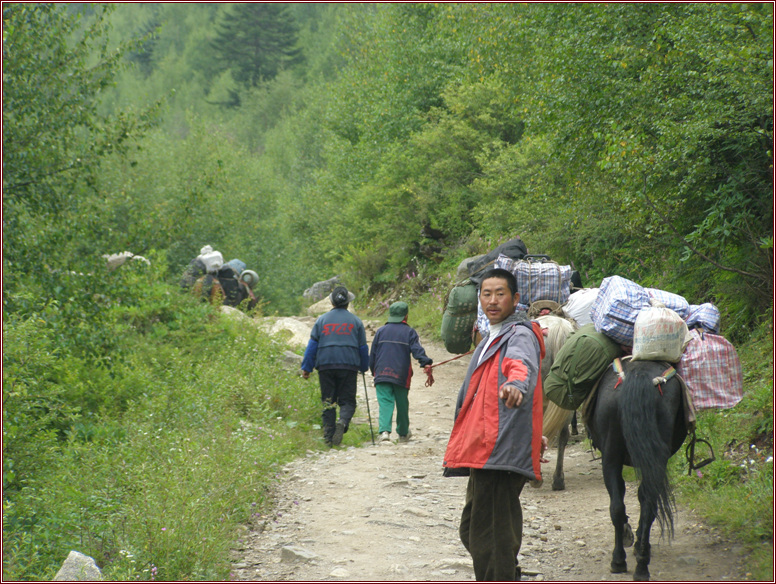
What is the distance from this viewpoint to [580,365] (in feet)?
18.3

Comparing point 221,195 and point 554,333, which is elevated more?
point 221,195

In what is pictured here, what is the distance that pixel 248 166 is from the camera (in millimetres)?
40000

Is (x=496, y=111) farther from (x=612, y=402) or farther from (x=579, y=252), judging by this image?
(x=612, y=402)

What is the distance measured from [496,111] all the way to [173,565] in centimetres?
1903

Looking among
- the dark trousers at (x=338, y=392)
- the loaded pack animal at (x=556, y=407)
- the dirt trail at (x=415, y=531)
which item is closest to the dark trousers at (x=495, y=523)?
the dirt trail at (x=415, y=531)

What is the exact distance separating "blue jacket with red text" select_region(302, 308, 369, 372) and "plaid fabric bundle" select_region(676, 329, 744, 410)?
5203mm

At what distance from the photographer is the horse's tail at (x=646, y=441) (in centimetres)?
487

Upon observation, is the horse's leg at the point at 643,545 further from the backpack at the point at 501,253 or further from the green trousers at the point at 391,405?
the green trousers at the point at 391,405

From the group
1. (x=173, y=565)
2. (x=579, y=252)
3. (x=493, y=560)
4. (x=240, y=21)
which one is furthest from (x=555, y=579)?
(x=240, y=21)

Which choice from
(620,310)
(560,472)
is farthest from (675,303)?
(560,472)

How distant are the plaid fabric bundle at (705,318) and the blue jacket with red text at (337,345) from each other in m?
4.95

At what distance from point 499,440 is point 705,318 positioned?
8.07 ft

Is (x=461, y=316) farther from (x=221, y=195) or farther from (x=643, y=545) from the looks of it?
(x=221, y=195)

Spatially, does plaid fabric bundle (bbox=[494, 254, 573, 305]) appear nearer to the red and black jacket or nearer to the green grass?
the green grass
